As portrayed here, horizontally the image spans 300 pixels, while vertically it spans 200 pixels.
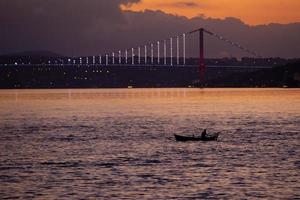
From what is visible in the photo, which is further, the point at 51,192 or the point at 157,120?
the point at 157,120

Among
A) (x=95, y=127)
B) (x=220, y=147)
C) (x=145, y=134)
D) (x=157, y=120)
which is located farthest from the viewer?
(x=157, y=120)

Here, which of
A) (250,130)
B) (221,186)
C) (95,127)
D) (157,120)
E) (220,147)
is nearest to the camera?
(221,186)

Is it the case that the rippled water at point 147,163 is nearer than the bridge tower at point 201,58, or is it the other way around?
the rippled water at point 147,163

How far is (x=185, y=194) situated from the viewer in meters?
24.9

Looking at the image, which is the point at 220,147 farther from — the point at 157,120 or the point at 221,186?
the point at 157,120

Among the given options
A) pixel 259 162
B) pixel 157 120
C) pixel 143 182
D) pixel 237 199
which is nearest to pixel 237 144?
Result: pixel 259 162

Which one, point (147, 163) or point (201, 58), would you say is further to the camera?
point (201, 58)

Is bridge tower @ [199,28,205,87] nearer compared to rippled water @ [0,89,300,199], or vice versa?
rippled water @ [0,89,300,199]

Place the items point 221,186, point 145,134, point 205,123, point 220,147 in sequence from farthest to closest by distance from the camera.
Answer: point 205,123 < point 145,134 < point 220,147 < point 221,186

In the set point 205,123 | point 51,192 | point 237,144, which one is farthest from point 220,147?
point 205,123

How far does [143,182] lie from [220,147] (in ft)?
46.4

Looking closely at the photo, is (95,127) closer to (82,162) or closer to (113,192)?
(82,162)

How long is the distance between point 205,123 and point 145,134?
13628 mm

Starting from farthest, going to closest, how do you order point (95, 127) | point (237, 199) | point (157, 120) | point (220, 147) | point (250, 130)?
point (157, 120), point (95, 127), point (250, 130), point (220, 147), point (237, 199)
